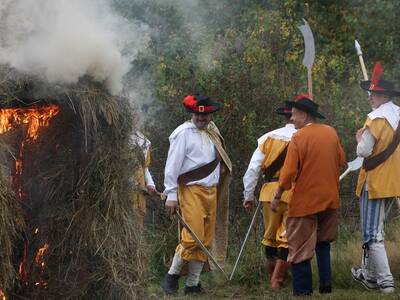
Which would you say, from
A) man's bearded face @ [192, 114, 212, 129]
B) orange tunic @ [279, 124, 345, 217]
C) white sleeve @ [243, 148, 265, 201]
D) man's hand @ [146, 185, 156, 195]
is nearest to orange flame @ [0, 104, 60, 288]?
orange tunic @ [279, 124, 345, 217]

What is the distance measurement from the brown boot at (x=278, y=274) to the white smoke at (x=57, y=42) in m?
3.32

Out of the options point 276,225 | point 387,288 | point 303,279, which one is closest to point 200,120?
point 276,225

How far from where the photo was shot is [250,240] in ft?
33.0

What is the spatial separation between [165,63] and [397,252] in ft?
13.8

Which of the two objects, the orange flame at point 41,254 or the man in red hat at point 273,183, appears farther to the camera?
the man in red hat at point 273,183

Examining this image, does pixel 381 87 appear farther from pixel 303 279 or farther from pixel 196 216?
pixel 196 216

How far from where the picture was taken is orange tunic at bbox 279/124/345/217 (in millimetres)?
8000

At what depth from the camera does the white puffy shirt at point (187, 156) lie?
8688 millimetres

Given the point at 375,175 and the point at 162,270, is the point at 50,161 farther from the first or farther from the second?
the point at 162,270

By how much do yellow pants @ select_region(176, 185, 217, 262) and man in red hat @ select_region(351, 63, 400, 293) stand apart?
62.0 inches

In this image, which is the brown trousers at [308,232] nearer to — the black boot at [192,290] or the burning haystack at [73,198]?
the black boot at [192,290]

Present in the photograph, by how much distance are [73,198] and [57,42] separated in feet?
3.75

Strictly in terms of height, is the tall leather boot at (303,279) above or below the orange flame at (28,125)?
below

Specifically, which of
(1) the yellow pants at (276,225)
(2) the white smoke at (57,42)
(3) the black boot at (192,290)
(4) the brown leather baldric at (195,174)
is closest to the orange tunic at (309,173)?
(1) the yellow pants at (276,225)
